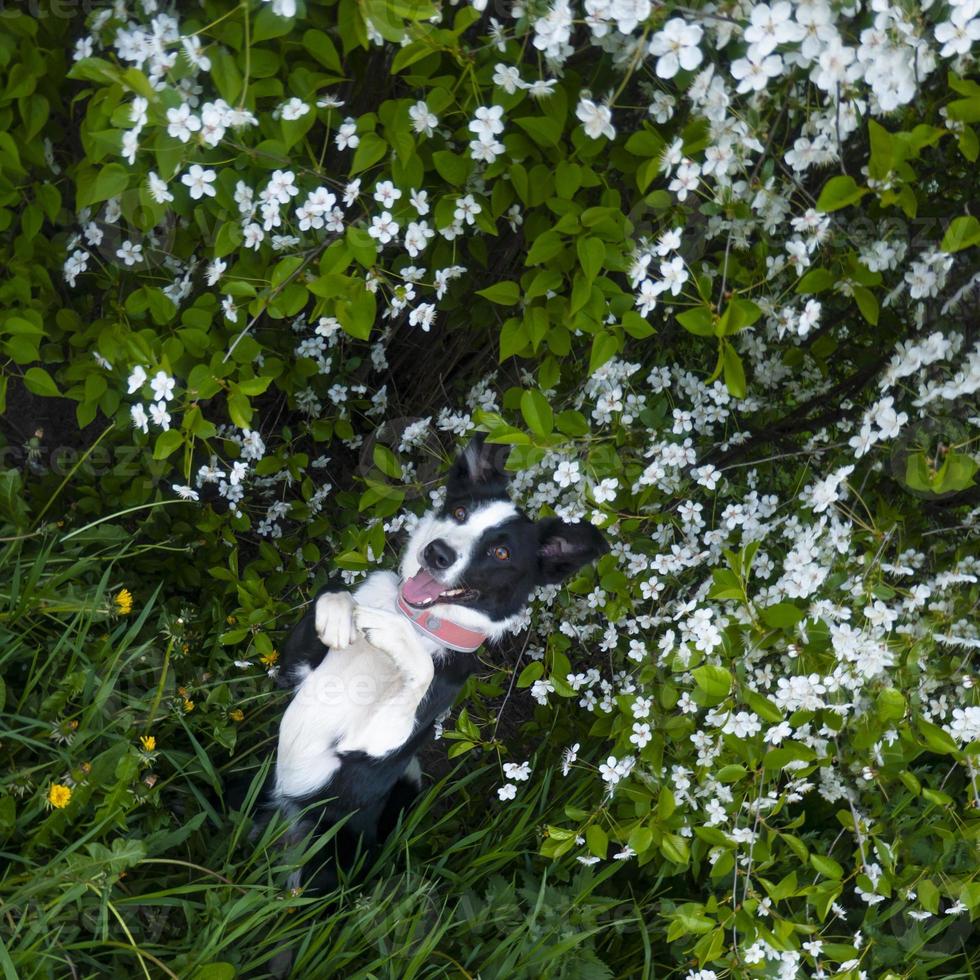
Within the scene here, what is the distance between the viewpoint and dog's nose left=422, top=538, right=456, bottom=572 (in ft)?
7.59

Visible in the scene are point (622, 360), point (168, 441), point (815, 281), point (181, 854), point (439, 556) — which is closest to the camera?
point (815, 281)

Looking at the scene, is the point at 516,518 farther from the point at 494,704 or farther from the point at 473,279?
the point at 494,704

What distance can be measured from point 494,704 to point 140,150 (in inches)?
95.6

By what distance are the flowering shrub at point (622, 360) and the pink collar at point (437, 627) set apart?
26 centimetres

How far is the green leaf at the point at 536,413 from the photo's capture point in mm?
1875

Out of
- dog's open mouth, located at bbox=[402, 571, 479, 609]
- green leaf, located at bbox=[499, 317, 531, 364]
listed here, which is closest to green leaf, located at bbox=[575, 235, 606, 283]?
green leaf, located at bbox=[499, 317, 531, 364]

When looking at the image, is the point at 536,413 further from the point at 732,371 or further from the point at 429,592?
the point at 429,592

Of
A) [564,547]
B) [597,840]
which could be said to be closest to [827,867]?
[597,840]

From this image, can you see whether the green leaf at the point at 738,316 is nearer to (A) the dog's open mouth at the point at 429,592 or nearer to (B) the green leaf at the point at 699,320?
(B) the green leaf at the point at 699,320

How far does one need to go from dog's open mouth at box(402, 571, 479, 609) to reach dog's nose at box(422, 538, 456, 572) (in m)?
0.05

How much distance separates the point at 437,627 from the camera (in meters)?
2.34

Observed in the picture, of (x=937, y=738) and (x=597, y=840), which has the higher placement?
(x=937, y=738)

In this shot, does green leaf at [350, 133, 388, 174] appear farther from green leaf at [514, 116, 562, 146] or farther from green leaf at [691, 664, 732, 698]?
green leaf at [691, 664, 732, 698]

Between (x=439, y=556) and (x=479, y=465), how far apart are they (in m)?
0.31
